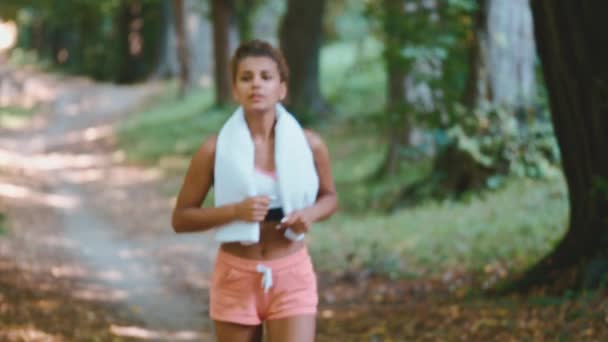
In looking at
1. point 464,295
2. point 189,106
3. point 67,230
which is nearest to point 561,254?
point 464,295

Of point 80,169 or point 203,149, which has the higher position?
point 203,149

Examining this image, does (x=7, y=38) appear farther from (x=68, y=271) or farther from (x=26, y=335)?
(x=26, y=335)

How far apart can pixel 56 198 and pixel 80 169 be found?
5.58m

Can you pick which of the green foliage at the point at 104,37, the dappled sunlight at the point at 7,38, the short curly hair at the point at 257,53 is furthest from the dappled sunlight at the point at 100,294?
the dappled sunlight at the point at 7,38

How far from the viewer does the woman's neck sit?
4.04 m

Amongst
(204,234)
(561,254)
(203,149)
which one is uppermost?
(203,149)

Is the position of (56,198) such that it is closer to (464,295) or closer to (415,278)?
(415,278)

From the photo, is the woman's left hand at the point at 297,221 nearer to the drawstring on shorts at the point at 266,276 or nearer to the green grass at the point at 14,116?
the drawstring on shorts at the point at 266,276

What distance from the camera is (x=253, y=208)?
377 cm

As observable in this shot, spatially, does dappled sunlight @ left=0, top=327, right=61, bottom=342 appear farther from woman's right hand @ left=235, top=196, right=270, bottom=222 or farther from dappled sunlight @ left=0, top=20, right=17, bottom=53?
dappled sunlight @ left=0, top=20, right=17, bottom=53

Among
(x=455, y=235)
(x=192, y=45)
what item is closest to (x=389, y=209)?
(x=455, y=235)

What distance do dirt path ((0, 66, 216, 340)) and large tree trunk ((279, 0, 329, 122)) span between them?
4.45 m

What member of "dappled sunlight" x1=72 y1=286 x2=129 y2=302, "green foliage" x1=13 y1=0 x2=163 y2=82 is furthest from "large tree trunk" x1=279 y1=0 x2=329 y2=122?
"green foliage" x1=13 y1=0 x2=163 y2=82

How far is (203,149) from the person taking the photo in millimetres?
3984
